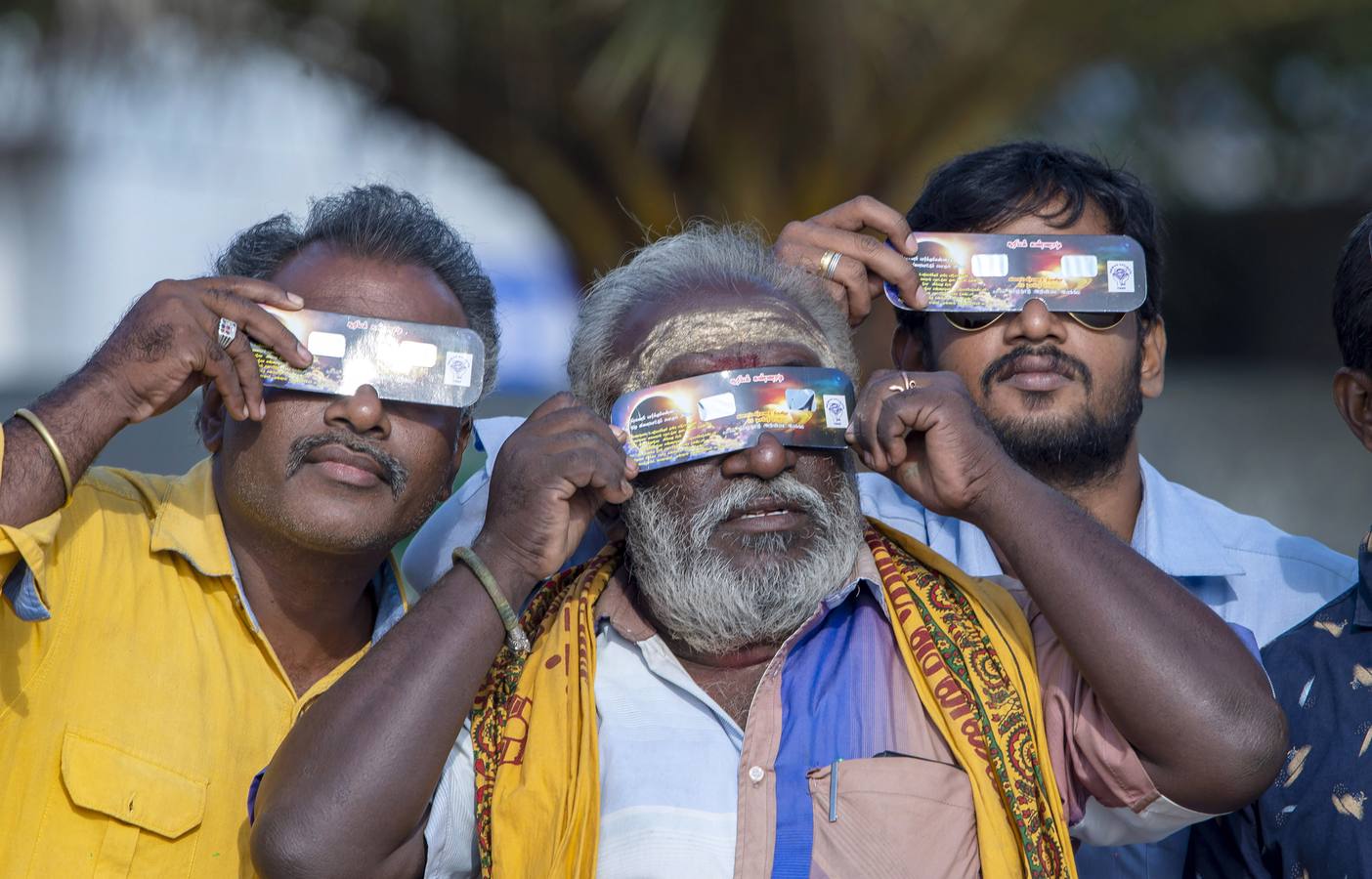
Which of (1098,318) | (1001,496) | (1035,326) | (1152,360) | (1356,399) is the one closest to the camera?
(1001,496)

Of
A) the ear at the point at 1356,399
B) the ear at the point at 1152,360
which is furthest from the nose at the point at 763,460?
the ear at the point at 1152,360

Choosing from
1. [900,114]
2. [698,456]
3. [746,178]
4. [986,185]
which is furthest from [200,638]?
[900,114]

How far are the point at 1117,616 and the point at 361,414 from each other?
1552mm

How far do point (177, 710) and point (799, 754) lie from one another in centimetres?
122

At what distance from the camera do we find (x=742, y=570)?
284cm

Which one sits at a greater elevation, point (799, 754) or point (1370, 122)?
point (1370, 122)

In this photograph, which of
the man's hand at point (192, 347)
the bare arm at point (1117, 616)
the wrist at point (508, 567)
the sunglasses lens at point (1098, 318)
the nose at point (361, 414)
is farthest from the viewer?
the sunglasses lens at point (1098, 318)

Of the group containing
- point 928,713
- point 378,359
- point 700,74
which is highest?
point 700,74

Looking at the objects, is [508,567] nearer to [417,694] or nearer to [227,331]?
[417,694]

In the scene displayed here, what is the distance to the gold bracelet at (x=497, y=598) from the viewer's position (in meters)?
2.64

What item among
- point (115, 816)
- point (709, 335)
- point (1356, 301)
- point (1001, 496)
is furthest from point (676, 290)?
point (115, 816)

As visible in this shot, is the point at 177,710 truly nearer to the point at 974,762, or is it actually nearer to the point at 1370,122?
the point at 974,762

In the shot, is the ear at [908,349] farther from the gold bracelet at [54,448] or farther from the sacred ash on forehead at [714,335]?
the gold bracelet at [54,448]

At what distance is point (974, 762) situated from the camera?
2514 mm
